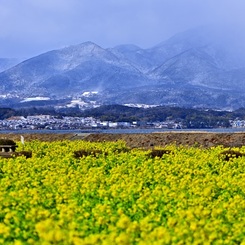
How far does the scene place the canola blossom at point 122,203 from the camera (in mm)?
8391

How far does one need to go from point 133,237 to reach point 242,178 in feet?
24.2

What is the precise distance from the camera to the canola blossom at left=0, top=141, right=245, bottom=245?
27.5 ft

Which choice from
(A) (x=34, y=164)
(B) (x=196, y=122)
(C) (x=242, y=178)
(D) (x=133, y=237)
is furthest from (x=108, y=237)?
(B) (x=196, y=122)

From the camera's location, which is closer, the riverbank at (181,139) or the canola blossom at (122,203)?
the canola blossom at (122,203)

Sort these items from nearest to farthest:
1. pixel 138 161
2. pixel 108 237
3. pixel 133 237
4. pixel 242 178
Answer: pixel 108 237
pixel 133 237
pixel 242 178
pixel 138 161

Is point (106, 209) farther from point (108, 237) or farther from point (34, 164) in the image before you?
point (34, 164)

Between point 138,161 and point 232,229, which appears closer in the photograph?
point 232,229

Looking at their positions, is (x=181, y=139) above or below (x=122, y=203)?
above

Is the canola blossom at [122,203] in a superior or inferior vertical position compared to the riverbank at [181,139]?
inferior

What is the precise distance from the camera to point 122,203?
11992 mm

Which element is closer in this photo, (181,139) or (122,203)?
(122,203)

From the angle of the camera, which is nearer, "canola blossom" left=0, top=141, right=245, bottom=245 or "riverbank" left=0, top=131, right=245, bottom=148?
"canola blossom" left=0, top=141, right=245, bottom=245

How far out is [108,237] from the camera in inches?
315

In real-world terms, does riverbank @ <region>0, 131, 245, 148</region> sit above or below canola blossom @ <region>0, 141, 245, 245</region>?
above
